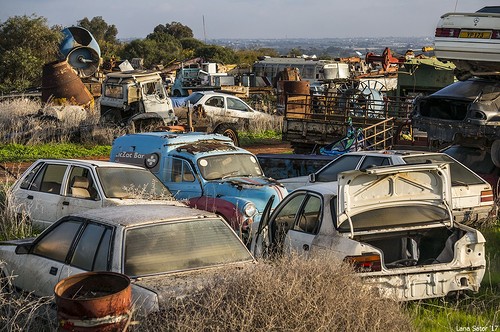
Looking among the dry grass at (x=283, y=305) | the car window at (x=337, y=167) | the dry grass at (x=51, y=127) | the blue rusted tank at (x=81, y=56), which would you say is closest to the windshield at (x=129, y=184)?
the car window at (x=337, y=167)

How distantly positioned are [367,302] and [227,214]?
19.2ft

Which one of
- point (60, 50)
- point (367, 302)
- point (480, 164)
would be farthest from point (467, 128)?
point (60, 50)

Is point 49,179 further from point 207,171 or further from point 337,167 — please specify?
point 337,167

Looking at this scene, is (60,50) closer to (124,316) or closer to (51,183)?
(51,183)

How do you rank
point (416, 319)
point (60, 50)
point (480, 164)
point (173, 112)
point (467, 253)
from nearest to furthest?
1. point (416, 319)
2. point (467, 253)
3. point (480, 164)
4. point (173, 112)
5. point (60, 50)

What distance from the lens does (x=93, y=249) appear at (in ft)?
23.0

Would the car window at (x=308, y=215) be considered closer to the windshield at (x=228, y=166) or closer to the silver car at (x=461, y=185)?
the silver car at (x=461, y=185)

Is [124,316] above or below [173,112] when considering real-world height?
above

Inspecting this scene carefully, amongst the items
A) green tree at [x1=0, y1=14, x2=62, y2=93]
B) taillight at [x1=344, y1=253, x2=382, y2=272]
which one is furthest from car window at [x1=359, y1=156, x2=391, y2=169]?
green tree at [x1=0, y1=14, x2=62, y2=93]

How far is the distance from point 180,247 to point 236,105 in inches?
870

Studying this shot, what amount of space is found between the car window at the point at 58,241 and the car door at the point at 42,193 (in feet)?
11.9

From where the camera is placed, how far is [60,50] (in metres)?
39.7

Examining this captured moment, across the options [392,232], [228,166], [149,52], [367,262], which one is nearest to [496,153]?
[228,166]

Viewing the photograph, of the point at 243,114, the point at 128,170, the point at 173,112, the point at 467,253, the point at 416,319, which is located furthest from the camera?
the point at 243,114
